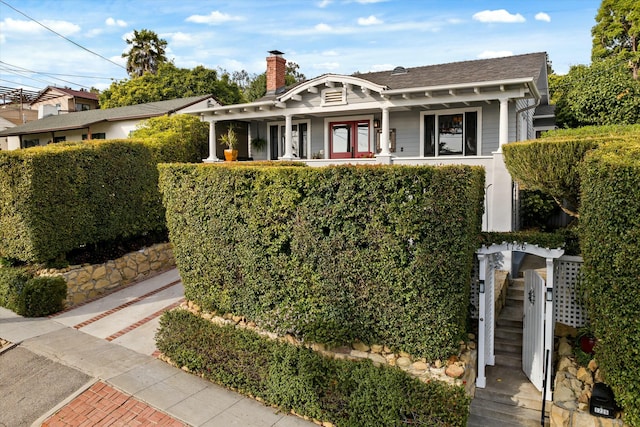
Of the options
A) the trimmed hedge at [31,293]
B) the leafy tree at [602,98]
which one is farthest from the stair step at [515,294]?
the trimmed hedge at [31,293]

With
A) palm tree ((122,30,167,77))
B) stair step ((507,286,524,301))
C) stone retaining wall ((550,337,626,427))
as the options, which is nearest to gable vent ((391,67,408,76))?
stair step ((507,286,524,301))

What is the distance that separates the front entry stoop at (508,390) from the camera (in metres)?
6.55

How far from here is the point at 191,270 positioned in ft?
28.1

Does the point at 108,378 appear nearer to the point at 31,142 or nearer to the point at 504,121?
the point at 504,121

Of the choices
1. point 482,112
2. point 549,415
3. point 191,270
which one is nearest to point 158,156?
point 191,270

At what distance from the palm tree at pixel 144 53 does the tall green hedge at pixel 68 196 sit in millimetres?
30342

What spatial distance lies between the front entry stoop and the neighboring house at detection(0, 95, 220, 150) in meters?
16.5

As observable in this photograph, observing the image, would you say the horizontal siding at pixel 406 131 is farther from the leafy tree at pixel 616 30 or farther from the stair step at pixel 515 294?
the leafy tree at pixel 616 30

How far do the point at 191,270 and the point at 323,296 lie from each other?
3222 millimetres

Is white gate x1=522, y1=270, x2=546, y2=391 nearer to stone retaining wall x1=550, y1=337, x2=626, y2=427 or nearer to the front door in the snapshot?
stone retaining wall x1=550, y1=337, x2=626, y2=427

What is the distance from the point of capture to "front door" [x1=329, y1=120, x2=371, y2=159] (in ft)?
52.1

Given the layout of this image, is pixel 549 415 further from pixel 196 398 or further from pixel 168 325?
pixel 168 325

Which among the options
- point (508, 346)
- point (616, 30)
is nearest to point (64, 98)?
point (616, 30)

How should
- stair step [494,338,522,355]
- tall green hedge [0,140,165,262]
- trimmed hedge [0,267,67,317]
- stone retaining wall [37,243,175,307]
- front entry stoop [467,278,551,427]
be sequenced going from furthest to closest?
stone retaining wall [37,243,175,307] < tall green hedge [0,140,165,262] < trimmed hedge [0,267,67,317] < stair step [494,338,522,355] < front entry stoop [467,278,551,427]
